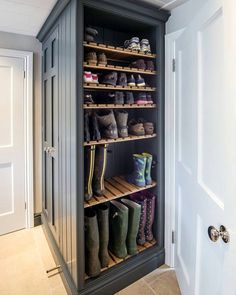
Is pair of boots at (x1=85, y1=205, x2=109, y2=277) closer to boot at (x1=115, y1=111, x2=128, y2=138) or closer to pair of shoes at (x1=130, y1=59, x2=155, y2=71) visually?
boot at (x1=115, y1=111, x2=128, y2=138)

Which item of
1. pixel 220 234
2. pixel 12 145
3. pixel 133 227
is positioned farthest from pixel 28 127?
pixel 220 234

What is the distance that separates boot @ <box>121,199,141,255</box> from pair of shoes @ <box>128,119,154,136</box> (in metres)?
0.58

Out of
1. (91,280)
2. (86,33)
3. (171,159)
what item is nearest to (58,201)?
(91,280)

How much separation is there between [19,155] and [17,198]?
479mm

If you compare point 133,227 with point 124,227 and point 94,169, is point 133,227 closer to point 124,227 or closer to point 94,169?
point 124,227

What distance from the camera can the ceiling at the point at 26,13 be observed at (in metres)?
1.64

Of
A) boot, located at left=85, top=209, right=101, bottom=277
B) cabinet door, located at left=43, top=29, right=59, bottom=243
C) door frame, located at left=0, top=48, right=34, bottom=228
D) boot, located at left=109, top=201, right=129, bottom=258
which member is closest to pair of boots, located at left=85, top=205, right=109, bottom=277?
boot, located at left=85, top=209, right=101, bottom=277

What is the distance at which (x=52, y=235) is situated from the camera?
215 centimetres

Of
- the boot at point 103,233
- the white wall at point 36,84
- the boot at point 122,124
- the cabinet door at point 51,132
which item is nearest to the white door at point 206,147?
the boot at point 122,124

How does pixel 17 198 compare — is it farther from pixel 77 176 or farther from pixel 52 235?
pixel 77 176

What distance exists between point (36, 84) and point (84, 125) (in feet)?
4.14

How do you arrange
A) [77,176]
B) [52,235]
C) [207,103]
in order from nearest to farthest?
1. [207,103]
2. [77,176]
3. [52,235]

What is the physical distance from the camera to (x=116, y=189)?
183 cm

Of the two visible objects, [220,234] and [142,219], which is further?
[142,219]
